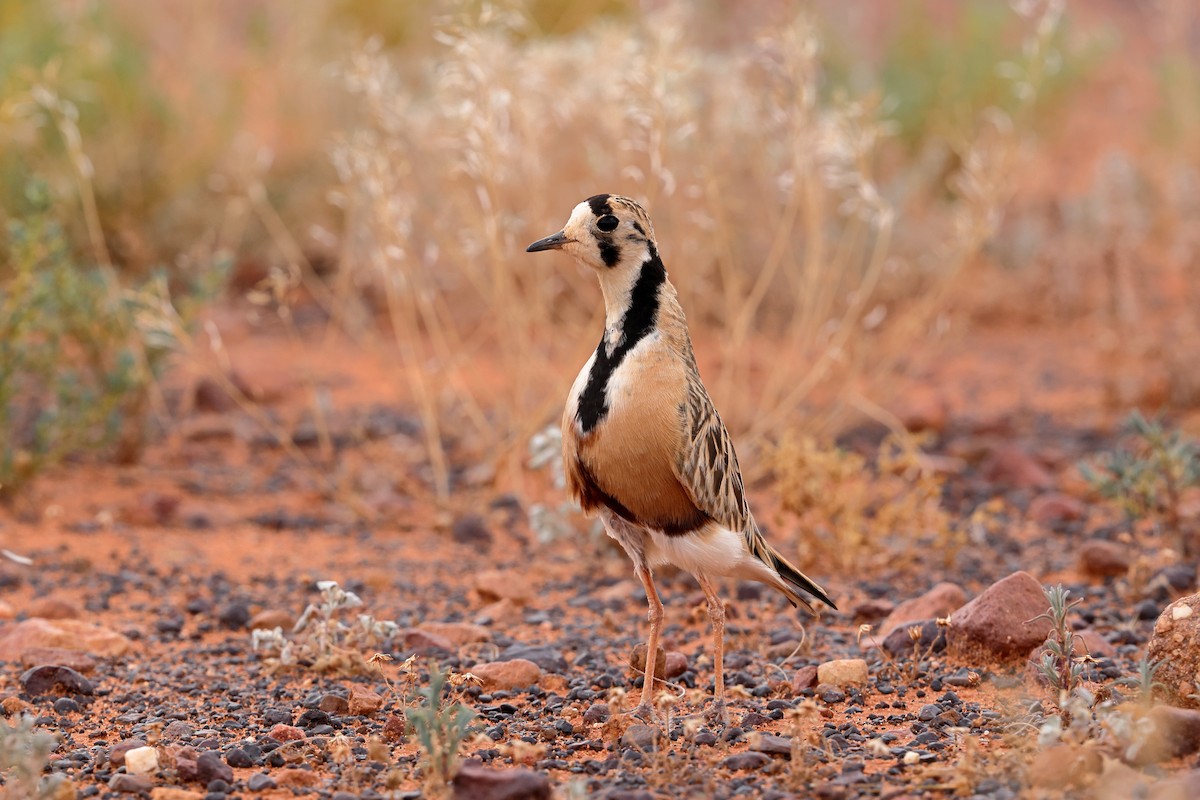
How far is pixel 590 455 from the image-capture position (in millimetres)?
3773

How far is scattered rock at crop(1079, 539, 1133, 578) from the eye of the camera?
5285 millimetres

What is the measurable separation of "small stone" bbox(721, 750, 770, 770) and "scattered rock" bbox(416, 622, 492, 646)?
1.53 metres

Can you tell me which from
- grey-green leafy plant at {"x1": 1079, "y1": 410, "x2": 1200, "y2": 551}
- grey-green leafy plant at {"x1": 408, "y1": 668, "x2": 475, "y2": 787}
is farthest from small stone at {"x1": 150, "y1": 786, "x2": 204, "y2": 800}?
grey-green leafy plant at {"x1": 1079, "y1": 410, "x2": 1200, "y2": 551}

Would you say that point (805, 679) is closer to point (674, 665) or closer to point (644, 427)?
point (674, 665)

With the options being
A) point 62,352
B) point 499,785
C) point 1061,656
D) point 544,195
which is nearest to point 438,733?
point 499,785

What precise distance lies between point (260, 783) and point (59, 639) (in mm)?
1579

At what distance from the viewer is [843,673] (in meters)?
4.13

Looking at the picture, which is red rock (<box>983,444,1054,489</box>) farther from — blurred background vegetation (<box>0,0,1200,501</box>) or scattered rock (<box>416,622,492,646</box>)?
scattered rock (<box>416,622,492,646</box>)

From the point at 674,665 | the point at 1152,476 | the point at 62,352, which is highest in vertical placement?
the point at 62,352

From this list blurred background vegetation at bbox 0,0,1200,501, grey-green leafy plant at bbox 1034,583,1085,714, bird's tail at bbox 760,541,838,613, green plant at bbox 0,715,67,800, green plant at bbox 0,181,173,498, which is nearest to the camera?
green plant at bbox 0,715,67,800

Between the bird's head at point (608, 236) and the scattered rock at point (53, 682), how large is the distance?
189cm

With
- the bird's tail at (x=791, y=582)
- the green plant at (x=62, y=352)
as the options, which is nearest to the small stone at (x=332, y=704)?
the bird's tail at (x=791, y=582)

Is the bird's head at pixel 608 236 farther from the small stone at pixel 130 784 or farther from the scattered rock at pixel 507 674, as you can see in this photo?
the small stone at pixel 130 784

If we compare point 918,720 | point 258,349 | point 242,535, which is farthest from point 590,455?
point 258,349
